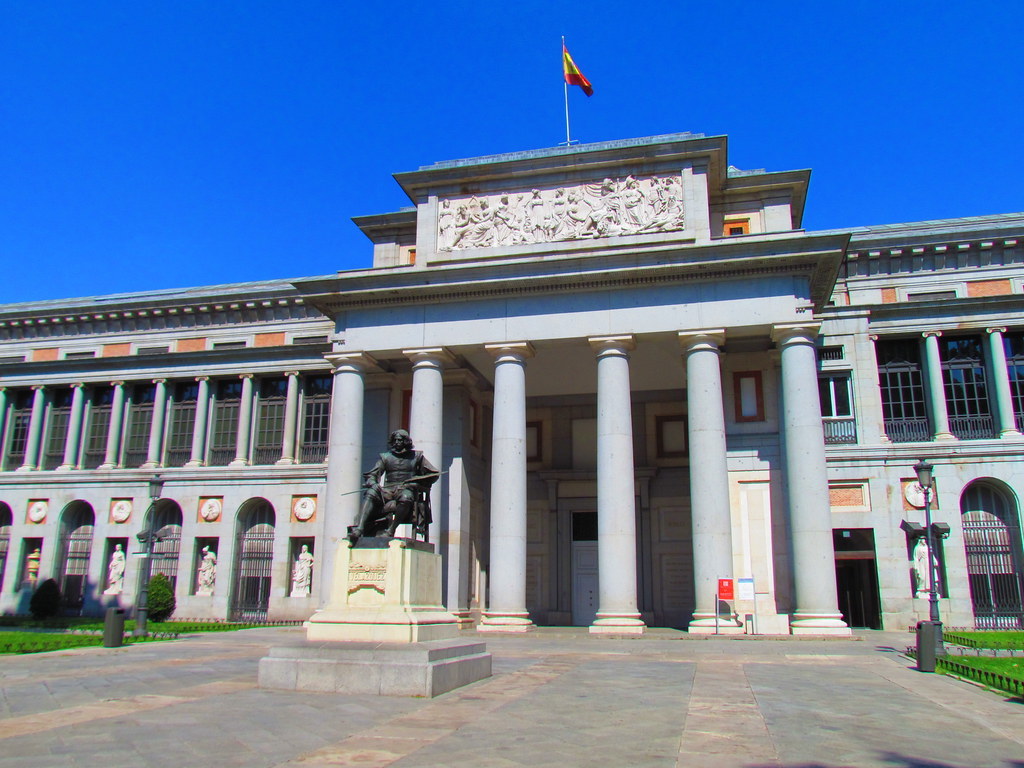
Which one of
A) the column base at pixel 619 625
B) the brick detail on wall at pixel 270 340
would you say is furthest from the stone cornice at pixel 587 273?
the brick detail on wall at pixel 270 340

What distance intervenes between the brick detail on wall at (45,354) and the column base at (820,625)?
41995 mm

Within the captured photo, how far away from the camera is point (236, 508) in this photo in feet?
135

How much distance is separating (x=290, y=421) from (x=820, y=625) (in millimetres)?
27003

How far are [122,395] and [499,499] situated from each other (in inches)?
1036

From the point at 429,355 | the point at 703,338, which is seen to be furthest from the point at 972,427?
the point at 429,355

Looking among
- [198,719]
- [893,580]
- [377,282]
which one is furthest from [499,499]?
[198,719]

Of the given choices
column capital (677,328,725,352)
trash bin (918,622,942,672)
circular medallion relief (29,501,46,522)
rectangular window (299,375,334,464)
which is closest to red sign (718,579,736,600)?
column capital (677,328,725,352)

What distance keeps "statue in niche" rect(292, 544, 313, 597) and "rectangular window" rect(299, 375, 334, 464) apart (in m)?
4.83

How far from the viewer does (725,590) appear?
2591 centimetres

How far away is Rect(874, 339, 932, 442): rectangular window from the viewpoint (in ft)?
115

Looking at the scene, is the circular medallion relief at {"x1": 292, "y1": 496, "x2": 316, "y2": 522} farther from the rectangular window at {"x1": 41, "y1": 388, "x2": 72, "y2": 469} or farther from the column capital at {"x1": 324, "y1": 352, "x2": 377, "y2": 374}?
the rectangular window at {"x1": 41, "y1": 388, "x2": 72, "y2": 469}

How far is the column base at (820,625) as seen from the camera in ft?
84.1

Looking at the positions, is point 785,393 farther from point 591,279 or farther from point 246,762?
point 246,762

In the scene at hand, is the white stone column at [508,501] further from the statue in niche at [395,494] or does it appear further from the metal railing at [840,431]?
the metal railing at [840,431]
